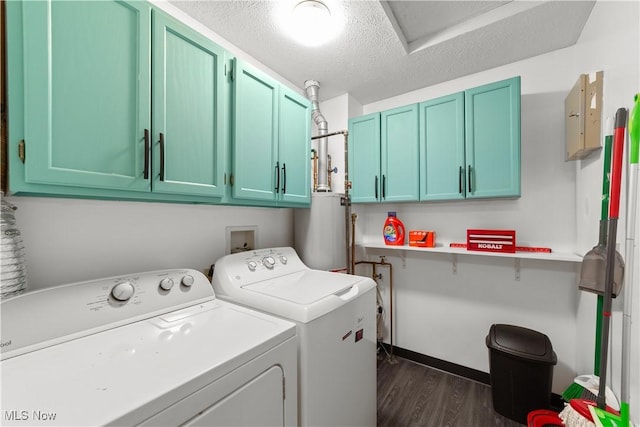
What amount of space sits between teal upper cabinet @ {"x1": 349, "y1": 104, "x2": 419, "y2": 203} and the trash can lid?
3.88 ft

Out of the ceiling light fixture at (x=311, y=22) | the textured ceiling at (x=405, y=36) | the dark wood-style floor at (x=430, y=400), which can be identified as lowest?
the dark wood-style floor at (x=430, y=400)

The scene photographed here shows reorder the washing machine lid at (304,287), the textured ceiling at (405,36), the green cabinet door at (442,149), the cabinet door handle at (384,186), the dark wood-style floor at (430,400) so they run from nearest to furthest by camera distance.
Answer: the washing machine lid at (304,287) → the textured ceiling at (405,36) → the dark wood-style floor at (430,400) → the green cabinet door at (442,149) → the cabinet door handle at (384,186)

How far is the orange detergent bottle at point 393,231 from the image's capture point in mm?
2469

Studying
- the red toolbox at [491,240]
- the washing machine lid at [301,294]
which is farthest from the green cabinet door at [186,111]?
the red toolbox at [491,240]

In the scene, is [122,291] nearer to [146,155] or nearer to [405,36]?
[146,155]

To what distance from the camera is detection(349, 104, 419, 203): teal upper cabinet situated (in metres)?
2.27

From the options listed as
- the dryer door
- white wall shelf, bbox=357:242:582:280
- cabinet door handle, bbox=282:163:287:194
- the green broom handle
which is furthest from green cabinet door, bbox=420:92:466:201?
the dryer door

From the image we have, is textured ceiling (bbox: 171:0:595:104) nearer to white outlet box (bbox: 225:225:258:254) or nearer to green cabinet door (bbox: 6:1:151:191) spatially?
green cabinet door (bbox: 6:1:151:191)

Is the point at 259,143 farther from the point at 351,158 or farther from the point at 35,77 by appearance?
the point at 351,158

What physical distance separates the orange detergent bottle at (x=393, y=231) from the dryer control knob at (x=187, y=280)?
5.85 feet

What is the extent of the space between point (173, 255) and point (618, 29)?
2613 mm

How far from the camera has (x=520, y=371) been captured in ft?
5.71

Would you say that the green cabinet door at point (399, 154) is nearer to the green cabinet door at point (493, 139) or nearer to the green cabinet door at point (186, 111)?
the green cabinet door at point (493, 139)

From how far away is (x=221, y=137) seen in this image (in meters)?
1.39
